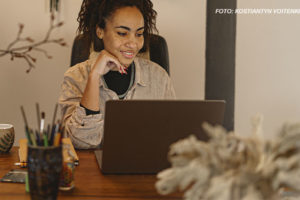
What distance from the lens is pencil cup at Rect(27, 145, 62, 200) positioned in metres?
0.89

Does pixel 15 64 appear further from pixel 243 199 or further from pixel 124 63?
pixel 243 199

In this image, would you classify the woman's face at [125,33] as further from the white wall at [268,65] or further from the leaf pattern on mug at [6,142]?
the white wall at [268,65]

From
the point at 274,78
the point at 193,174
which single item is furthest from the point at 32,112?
the point at 193,174

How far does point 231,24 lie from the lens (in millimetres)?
2576

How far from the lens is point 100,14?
2014 millimetres

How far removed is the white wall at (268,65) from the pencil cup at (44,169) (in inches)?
77.2

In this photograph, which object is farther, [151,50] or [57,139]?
[151,50]

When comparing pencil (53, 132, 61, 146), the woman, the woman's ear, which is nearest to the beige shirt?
the woman

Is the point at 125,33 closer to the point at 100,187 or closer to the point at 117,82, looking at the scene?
the point at 117,82

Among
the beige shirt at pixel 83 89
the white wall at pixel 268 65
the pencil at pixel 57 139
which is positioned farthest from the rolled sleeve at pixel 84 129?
the white wall at pixel 268 65

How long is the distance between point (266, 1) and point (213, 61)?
0.53 metres

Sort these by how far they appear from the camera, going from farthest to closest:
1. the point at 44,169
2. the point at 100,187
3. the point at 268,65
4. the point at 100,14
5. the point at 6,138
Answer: the point at 268,65 < the point at 100,14 < the point at 6,138 < the point at 100,187 < the point at 44,169

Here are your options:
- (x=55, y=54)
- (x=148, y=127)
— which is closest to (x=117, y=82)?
(x=55, y=54)

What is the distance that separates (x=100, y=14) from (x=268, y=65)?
128 cm
